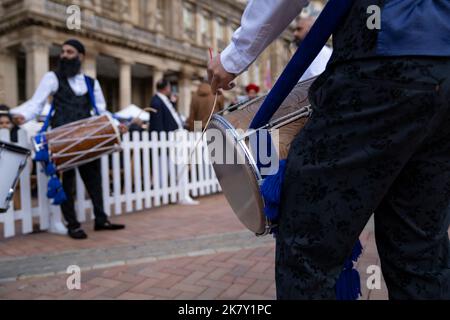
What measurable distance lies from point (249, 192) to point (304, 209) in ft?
0.63

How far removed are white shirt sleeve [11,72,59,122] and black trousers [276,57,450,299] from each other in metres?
3.27

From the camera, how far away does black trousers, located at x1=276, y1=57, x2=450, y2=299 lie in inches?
35.4

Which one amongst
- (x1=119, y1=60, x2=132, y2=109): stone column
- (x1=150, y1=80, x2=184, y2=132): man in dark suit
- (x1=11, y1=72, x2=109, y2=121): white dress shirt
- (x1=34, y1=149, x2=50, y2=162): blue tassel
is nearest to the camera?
(x1=34, y1=149, x2=50, y2=162): blue tassel

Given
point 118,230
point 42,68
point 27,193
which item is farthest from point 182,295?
point 42,68

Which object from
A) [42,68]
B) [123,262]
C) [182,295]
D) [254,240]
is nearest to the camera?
[182,295]

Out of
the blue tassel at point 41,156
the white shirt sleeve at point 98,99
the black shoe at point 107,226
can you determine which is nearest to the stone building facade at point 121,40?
the white shirt sleeve at point 98,99

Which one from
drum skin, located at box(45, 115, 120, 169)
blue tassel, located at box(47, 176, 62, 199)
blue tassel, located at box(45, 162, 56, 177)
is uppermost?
drum skin, located at box(45, 115, 120, 169)

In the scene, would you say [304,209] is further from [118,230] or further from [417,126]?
[118,230]

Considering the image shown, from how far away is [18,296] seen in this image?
230 cm

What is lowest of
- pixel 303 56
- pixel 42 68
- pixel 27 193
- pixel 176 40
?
pixel 27 193

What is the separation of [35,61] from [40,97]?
15.9m

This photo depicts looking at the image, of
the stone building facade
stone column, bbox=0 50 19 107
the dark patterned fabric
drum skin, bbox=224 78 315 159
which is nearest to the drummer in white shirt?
drum skin, bbox=224 78 315 159

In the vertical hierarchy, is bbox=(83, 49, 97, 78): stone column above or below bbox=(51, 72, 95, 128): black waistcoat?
above

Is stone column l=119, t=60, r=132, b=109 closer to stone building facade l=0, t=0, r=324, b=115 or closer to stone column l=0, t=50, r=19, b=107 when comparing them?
stone building facade l=0, t=0, r=324, b=115
